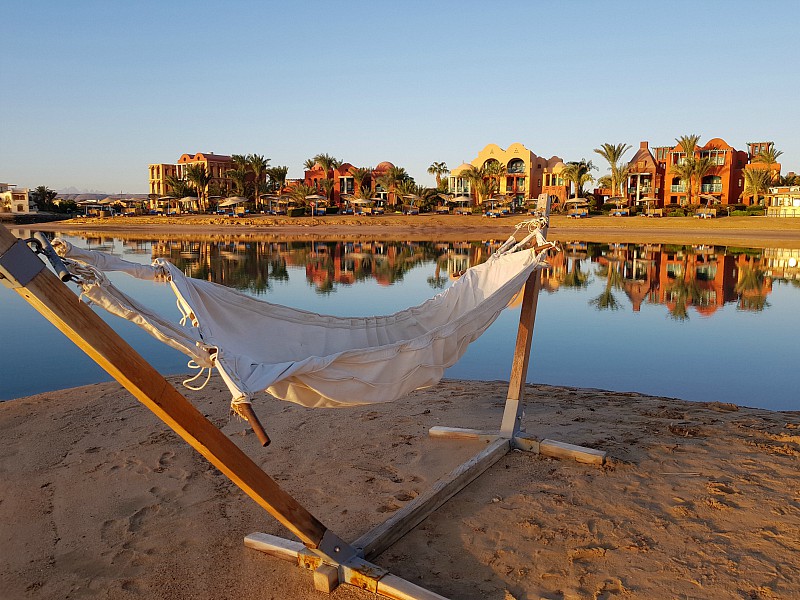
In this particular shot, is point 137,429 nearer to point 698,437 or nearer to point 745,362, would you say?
point 698,437

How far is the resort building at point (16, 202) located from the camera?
2136 inches

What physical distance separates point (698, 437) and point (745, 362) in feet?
13.0

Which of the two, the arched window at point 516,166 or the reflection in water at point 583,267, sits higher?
the arched window at point 516,166

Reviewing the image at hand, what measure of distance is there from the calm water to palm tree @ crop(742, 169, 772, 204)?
2246 cm

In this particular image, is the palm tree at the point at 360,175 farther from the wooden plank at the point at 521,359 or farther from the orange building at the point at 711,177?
the wooden plank at the point at 521,359

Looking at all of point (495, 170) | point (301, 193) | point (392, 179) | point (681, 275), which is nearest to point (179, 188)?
point (301, 193)

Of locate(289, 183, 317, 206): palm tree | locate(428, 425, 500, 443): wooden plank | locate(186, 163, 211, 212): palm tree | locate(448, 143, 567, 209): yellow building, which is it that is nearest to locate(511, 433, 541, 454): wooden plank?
locate(428, 425, 500, 443): wooden plank

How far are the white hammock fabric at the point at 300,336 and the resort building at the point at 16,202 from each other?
57696 millimetres

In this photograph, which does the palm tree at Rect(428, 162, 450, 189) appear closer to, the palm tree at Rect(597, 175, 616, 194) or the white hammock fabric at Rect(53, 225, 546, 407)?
the palm tree at Rect(597, 175, 616, 194)

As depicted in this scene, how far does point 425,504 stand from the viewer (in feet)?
10.3

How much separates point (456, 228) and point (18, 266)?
120ft

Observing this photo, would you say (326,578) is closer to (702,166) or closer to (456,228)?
(456,228)

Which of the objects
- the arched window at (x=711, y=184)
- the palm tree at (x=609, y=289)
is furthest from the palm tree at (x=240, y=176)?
the palm tree at (x=609, y=289)

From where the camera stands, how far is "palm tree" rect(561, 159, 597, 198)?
46938 millimetres
